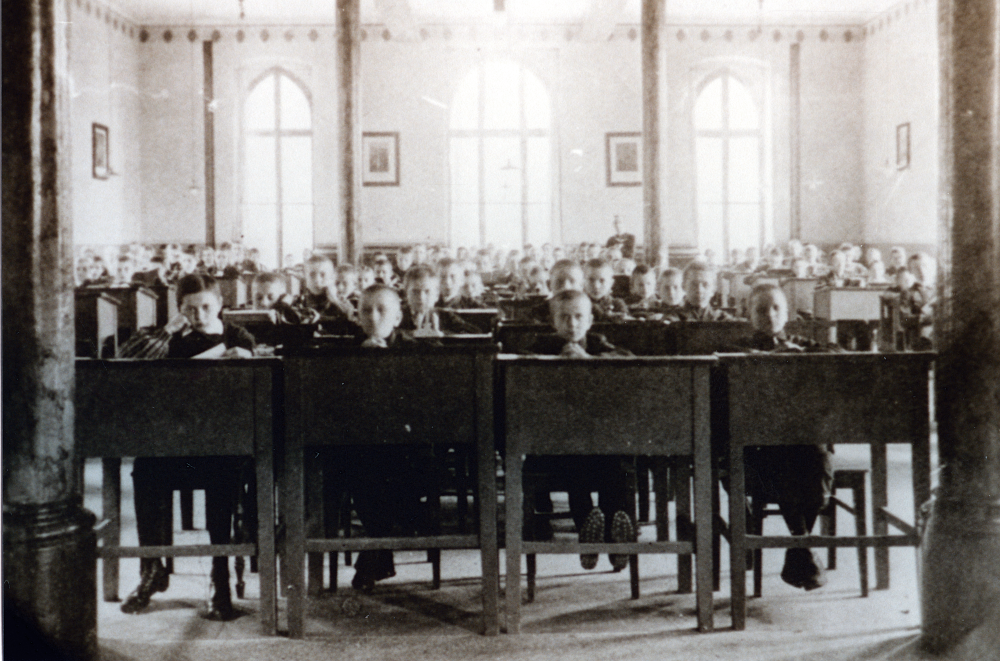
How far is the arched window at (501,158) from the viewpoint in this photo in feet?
49.5

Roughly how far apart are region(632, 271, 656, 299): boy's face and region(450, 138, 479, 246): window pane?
864 cm

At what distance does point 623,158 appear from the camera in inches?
593

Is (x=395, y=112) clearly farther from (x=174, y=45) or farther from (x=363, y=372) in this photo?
(x=363, y=372)

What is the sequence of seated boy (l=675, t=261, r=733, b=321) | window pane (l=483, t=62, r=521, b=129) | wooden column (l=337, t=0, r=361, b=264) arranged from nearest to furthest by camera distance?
seated boy (l=675, t=261, r=733, b=321), wooden column (l=337, t=0, r=361, b=264), window pane (l=483, t=62, r=521, b=129)

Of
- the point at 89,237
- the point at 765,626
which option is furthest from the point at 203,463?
the point at 89,237

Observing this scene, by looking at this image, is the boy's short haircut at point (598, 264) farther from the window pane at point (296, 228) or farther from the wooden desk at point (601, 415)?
the window pane at point (296, 228)

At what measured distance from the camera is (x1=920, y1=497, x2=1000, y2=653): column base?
2.56m

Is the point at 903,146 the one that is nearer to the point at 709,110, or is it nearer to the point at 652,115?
the point at 709,110

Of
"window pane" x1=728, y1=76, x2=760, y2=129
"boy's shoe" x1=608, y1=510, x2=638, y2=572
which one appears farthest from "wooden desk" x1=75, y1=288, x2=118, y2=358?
"window pane" x1=728, y1=76, x2=760, y2=129

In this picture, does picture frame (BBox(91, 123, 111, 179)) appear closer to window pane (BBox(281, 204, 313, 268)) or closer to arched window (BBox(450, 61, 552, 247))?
window pane (BBox(281, 204, 313, 268))

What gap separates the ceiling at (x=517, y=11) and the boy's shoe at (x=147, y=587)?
11132 millimetres

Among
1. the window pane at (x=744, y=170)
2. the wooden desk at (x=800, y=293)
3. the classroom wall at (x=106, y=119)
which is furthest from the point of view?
the window pane at (x=744, y=170)

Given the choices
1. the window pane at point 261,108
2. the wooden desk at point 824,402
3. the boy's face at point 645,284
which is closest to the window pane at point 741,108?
the window pane at point 261,108

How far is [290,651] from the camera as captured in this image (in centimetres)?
273
